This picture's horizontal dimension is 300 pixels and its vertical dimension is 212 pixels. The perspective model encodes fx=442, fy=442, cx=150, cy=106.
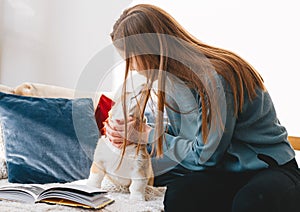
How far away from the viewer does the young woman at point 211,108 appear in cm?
133

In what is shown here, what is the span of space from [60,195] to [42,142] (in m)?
0.47

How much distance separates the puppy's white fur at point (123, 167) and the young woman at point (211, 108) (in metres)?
0.22

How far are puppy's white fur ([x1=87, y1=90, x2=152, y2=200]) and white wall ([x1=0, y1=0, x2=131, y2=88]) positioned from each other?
110 cm

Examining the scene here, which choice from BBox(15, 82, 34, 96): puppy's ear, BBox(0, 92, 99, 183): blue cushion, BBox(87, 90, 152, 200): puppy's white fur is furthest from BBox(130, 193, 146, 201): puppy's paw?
BBox(15, 82, 34, 96): puppy's ear

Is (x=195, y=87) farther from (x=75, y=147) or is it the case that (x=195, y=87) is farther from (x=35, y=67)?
(x=35, y=67)

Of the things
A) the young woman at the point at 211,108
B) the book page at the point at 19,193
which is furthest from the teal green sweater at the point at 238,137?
the book page at the point at 19,193

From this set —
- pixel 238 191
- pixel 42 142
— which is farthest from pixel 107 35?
pixel 238 191

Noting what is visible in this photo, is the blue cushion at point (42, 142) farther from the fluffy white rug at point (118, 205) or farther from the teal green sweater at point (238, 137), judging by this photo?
the teal green sweater at point (238, 137)

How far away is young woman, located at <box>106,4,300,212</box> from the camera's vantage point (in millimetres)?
1330

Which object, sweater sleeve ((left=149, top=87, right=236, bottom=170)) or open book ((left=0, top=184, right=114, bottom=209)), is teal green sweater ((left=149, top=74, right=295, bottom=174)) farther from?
open book ((left=0, top=184, right=114, bottom=209))

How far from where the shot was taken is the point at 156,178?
1.77m

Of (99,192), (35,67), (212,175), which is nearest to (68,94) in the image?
(35,67)

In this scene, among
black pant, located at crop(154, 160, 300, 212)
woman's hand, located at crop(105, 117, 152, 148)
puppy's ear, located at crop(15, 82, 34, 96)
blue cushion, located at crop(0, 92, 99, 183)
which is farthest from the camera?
puppy's ear, located at crop(15, 82, 34, 96)

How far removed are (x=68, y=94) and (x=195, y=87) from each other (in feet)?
2.98
